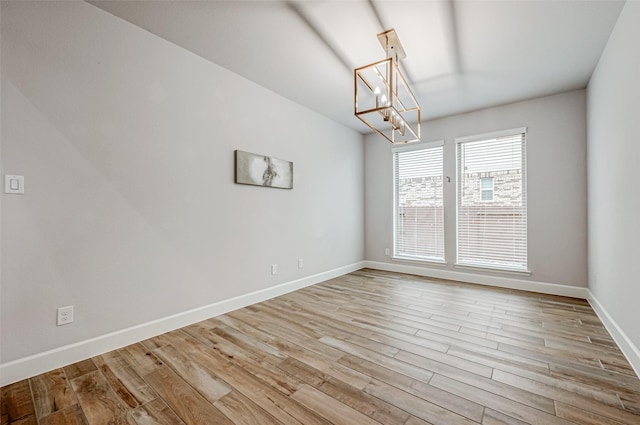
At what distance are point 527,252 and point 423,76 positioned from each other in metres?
2.90

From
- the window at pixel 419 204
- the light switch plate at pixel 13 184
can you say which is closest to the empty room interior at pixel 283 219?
the light switch plate at pixel 13 184

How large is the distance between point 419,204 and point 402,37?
304 centimetres

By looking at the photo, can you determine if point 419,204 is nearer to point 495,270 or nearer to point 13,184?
point 495,270

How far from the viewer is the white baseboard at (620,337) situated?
6.34 ft

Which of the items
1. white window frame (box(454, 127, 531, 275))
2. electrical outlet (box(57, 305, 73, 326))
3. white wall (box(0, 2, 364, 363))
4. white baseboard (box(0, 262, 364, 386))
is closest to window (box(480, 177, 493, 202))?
white window frame (box(454, 127, 531, 275))

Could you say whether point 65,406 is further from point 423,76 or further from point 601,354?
point 423,76

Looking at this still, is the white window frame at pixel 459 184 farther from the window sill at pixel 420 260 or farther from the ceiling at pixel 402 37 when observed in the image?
the ceiling at pixel 402 37

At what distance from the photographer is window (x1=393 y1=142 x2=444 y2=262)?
4849 mm

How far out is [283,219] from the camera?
3.88 meters

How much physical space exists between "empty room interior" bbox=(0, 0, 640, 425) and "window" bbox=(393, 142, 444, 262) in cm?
82

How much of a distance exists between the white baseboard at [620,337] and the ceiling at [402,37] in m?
2.58

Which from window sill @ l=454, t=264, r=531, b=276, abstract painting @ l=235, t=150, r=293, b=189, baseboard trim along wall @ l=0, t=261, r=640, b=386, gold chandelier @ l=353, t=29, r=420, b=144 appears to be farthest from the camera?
window sill @ l=454, t=264, r=531, b=276

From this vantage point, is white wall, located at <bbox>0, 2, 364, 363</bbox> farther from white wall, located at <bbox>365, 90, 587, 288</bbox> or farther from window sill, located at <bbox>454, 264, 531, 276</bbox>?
white wall, located at <bbox>365, 90, 587, 288</bbox>

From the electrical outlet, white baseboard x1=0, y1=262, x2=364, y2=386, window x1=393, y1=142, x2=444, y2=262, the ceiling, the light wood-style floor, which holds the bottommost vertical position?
the light wood-style floor
